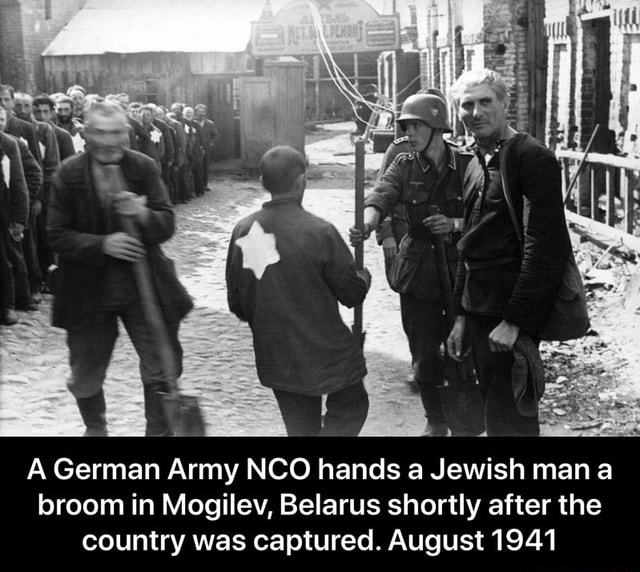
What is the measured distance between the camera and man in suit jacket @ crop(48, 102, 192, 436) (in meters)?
4.74

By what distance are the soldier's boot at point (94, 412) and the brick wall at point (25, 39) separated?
878 inches

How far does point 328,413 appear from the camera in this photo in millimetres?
4477

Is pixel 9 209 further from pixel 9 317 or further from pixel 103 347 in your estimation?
pixel 103 347

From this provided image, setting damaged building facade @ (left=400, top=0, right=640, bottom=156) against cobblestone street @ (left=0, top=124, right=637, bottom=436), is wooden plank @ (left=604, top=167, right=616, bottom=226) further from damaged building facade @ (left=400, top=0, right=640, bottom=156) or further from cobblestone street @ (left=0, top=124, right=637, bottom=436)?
cobblestone street @ (left=0, top=124, right=637, bottom=436)

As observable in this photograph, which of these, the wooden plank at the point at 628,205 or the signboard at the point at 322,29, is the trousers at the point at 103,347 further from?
the signboard at the point at 322,29

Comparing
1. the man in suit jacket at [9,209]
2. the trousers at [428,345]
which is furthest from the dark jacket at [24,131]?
the trousers at [428,345]

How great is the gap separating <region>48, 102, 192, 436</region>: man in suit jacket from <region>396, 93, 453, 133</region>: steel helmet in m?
1.42

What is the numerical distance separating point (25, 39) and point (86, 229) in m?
23.3

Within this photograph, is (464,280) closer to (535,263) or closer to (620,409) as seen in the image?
(535,263)

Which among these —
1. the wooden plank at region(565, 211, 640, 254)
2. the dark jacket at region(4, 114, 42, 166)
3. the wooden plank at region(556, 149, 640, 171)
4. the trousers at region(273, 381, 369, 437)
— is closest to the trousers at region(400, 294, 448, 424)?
the trousers at region(273, 381, 369, 437)

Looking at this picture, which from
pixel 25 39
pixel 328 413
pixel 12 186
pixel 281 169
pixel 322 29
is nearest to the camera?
pixel 281 169

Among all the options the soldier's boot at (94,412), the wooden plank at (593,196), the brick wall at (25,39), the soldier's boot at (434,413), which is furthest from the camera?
the brick wall at (25,39)

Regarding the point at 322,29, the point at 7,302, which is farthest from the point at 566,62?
the point at 322,29

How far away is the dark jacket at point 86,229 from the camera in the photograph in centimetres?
481
